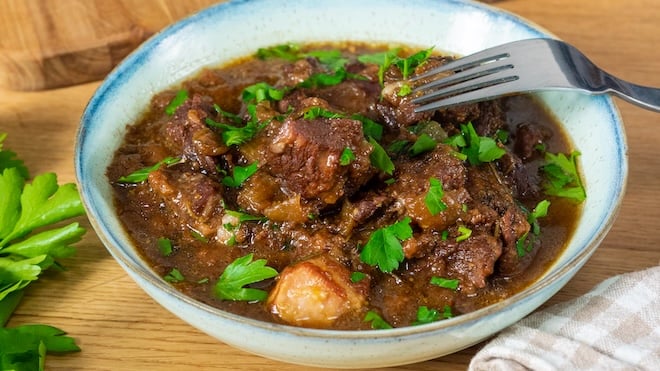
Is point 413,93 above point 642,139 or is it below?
above

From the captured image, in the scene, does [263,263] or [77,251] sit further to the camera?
[77,251]

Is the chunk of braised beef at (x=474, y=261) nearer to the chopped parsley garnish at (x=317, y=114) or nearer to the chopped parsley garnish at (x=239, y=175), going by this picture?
the chopped parsley garnish at (x=317, y=114)

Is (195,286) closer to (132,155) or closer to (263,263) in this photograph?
(263,263)

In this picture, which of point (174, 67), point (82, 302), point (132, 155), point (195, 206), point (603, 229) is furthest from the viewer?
point (174, 67)

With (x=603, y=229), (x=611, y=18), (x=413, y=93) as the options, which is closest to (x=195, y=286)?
(x=413, y=93)

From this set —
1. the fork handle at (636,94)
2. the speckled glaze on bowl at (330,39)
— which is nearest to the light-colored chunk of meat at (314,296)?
the speckled glaze on bowl at (330,39)

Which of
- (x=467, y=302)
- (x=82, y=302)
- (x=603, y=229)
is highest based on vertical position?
(x=603, y=229)

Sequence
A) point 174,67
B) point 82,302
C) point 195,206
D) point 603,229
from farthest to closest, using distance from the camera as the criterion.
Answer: point 174,67, point 82,302, point 195,206, point 603,229
